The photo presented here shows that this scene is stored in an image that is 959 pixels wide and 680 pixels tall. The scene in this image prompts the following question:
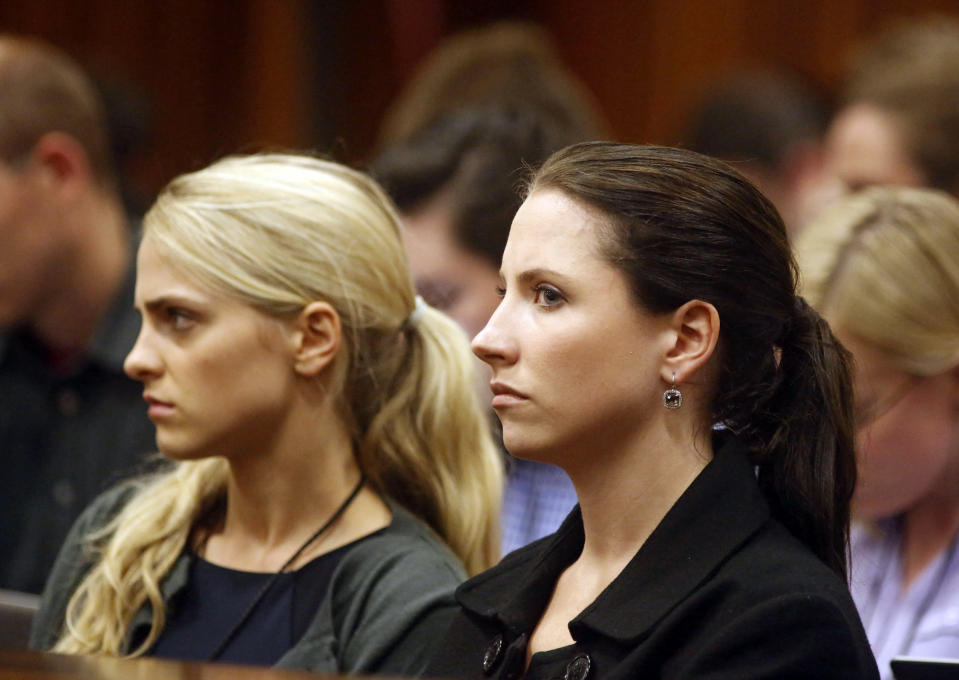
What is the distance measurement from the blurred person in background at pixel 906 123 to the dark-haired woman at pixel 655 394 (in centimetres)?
156

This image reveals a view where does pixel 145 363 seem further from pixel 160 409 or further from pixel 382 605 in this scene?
pixel 382 605

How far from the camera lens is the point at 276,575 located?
6.66 feet

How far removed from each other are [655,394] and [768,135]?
106 inches

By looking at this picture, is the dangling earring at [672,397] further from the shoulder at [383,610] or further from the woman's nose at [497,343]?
the shoulder at [383,610]

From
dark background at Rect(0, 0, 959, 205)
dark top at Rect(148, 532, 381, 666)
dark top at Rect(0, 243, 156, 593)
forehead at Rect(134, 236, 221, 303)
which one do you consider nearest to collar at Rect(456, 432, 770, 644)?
dark top at Rect(148, 532, 381, 666)

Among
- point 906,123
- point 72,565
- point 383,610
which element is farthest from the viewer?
point 906,123

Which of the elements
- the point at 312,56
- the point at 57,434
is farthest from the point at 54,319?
the point at 312,56

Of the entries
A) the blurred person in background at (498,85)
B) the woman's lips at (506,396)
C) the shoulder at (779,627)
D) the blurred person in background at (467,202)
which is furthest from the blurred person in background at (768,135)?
the shoulder at (779,627)

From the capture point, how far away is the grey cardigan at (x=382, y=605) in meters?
1.86

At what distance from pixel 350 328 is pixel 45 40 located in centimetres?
365

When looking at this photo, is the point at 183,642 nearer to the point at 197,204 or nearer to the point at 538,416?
the point at 197,204

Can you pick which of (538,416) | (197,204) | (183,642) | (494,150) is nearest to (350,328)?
(197,204)

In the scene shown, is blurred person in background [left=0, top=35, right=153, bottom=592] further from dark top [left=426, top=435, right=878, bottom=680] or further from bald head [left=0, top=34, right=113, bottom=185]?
dark top [left=426, top=435, right=878, bottom=680]

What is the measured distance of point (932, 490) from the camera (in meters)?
2.16
